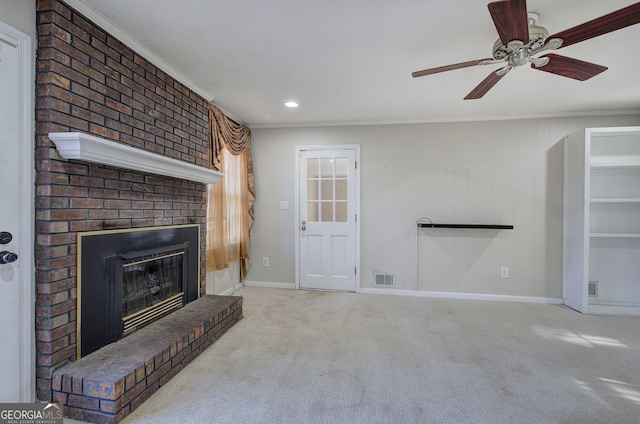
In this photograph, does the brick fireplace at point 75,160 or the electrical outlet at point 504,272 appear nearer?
the brick fireplace at point 75,160

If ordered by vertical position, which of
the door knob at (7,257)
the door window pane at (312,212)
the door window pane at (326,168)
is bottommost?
the door knob at (7,257)

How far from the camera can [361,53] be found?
2186mm

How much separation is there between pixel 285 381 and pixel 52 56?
2.32 meters

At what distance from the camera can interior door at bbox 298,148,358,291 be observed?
4.00m

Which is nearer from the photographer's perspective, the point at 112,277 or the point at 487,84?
the point at 112,277

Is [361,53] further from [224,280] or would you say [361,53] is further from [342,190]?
[224,280]

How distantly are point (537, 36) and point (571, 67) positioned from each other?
34 centimetres

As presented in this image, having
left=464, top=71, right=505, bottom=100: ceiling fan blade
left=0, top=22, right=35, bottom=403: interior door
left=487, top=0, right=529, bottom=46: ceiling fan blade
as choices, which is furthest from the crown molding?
left=464, top=71, right=505, bottom=100: ceiling fan blade

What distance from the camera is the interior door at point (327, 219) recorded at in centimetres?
400

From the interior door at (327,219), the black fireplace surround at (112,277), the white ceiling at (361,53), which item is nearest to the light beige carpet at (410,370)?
the black fireplace surround at (112,277)

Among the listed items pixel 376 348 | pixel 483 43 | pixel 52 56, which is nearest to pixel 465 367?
pixel 376 348

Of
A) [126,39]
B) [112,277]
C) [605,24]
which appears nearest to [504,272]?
[605,24]

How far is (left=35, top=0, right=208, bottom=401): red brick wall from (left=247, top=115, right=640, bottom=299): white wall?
81.1 inches

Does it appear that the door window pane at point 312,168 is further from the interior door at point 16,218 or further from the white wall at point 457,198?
the interior door at point 16,218
